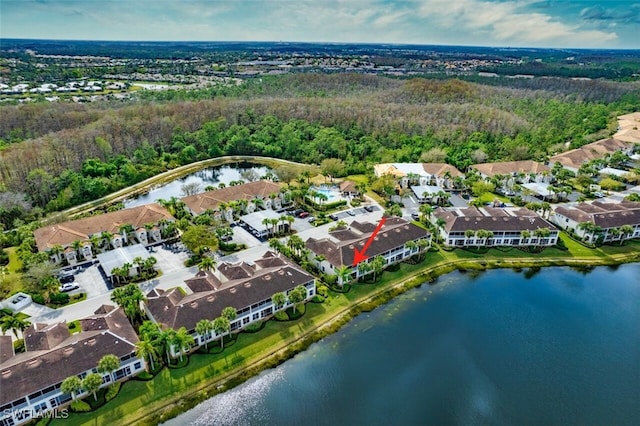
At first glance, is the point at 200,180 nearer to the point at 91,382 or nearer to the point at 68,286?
the point at 68,286

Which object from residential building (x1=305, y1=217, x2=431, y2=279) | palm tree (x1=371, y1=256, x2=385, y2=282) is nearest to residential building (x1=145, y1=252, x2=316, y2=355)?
residential building (x1=305, y1=217, x2=431, y2=279)

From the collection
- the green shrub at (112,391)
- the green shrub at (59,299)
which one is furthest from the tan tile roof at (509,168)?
the green shrub at (59,299)

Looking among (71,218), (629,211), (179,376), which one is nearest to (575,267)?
(629,211)

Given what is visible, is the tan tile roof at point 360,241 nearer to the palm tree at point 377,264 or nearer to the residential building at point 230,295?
the palm tree at point 377,264

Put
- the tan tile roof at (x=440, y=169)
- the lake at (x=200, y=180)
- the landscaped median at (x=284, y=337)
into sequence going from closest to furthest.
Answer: the landscaped median at (x=284, y=337), the lake at (x=200, y=180), the tan tile roof at (x=440, y=169)

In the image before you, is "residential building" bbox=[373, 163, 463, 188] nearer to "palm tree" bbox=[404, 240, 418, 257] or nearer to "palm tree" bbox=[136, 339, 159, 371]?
"palm tree" bbox=[404, 240, 418, 257]

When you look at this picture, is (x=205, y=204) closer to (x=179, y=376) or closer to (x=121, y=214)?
(x=121, y=214)

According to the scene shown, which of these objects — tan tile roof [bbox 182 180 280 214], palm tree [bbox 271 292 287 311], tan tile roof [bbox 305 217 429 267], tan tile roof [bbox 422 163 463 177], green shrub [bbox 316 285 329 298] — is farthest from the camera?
tan tile roof [bbox 422 163 463 177]
